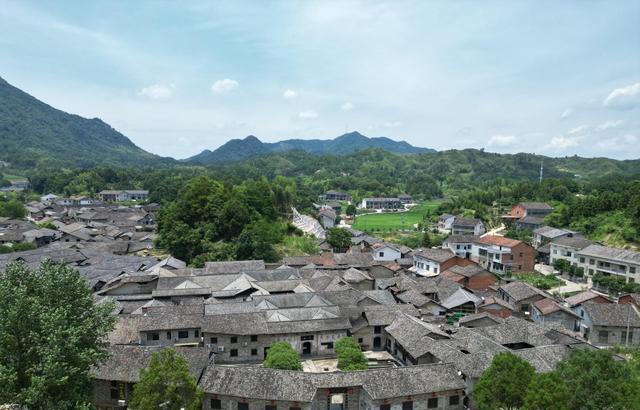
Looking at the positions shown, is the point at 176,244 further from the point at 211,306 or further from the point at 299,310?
the point at 299,310

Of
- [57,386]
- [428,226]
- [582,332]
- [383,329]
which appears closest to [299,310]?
[383,329]

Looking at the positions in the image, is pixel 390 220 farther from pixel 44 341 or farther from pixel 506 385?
pixel 44 341

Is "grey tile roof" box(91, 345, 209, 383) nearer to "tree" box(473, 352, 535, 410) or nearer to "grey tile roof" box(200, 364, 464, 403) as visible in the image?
"grey tile roof" box(200, 364, 464, 403)

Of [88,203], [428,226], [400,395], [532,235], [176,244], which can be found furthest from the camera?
[88,203]

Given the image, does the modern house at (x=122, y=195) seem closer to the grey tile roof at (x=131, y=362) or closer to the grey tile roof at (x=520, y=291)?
the grey tile roof at (x=520, y=291)

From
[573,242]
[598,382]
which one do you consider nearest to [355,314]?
[598,382]

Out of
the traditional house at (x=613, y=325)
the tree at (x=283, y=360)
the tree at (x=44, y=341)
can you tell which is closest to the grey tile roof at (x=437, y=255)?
the traditional house at (x=613, y=325)
